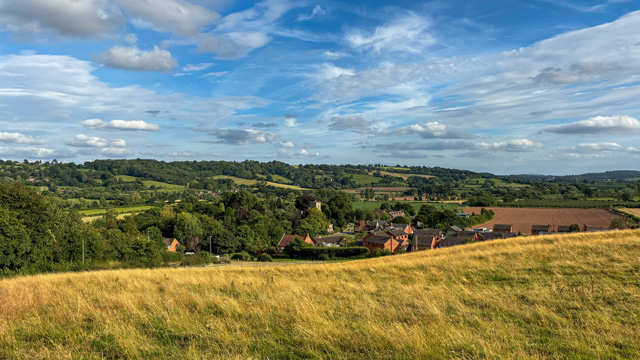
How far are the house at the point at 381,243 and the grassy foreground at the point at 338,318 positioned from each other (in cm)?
5402

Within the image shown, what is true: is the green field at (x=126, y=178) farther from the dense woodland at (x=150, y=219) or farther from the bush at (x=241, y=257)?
the bush at (x=241, y=257)

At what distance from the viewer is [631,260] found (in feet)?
37.7

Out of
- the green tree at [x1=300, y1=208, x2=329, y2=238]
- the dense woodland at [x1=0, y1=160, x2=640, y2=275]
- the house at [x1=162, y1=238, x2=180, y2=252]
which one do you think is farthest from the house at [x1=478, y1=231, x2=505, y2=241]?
the house at [x1=162, y1=238, x2=180, y2=252]

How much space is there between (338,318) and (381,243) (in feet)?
196

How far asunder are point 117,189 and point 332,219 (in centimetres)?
10288

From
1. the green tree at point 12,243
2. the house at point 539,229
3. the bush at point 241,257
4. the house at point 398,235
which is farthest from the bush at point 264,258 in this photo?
the house at point 539,229

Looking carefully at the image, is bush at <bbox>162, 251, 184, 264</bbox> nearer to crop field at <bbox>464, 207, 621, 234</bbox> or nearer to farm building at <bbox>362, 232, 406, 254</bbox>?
farm building at <bbox>362, 232, 406, 254</bbox>

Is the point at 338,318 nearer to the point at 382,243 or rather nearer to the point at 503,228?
the point at 382,243

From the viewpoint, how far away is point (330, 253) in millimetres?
57250

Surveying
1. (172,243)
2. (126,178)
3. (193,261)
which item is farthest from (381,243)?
(126,178)

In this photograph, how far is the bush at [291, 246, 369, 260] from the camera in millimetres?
57500

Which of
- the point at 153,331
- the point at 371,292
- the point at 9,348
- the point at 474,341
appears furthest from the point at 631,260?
the point at 9,348

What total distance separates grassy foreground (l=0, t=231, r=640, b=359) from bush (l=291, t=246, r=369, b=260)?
46.9 m

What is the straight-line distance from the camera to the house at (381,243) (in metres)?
64.6
